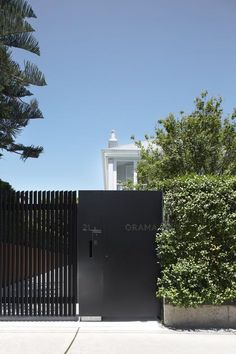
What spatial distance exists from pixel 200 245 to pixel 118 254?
1.46m

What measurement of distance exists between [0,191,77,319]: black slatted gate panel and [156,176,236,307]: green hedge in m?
1.64

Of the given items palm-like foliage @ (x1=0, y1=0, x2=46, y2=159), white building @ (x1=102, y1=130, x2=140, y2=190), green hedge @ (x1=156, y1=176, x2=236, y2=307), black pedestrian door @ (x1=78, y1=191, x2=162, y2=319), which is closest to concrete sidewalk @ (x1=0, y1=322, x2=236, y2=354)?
black pedestrian door @ (x1=78, y1=191, x2=162, y2=319)

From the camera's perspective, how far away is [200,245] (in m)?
8.22

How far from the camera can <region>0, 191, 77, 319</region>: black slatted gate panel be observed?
28.7 ft

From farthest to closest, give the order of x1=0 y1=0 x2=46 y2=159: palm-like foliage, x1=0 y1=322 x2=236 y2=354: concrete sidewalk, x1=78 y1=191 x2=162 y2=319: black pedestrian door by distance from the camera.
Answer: x1=0 y1=0 x2=46 y2=159: palm-like foliage → x1=78 y1=191 x2=162 y2=319: black pedestrian door → x1=0 y1=322 x2=236 y2=354: concrete sidewalk

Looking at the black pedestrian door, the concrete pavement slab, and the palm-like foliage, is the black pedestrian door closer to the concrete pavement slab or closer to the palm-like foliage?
the concrete pavement slab

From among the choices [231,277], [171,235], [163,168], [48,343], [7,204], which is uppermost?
[163,168]

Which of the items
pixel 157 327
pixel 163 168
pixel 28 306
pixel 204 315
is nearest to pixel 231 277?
pixel 204 315

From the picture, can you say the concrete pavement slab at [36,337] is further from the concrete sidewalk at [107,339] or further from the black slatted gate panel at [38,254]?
the black slatted gate panel at [38,254]

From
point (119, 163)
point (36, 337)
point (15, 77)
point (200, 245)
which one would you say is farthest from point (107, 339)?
point (119, 163)

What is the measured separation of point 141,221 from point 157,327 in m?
1.81

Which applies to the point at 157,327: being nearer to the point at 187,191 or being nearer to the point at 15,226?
the point at 187,191

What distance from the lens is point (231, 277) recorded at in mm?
8109

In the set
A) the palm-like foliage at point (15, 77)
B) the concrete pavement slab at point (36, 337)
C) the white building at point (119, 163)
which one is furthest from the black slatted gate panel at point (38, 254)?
the white building at point (119, 163)
